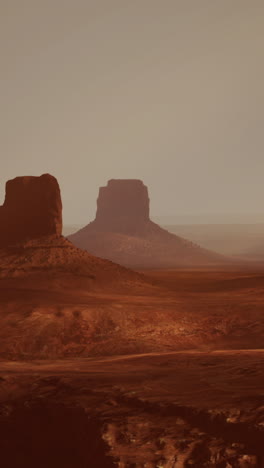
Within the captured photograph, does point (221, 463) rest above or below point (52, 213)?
below

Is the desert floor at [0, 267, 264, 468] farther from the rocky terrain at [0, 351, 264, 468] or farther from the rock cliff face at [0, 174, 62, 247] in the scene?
the rock cliff face at [0, 174, 62, 247]

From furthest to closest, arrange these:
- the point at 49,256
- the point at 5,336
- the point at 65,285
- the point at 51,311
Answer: the point at 49,256 → the point at 65,285 → the point at 51,311 → the point at 5,336

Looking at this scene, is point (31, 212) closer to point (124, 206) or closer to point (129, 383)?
point (129, 383)

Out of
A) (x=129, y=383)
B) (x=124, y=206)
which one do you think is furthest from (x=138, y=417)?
(x=124, y=206)

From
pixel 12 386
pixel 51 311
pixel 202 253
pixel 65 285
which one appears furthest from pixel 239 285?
pixel 202 253

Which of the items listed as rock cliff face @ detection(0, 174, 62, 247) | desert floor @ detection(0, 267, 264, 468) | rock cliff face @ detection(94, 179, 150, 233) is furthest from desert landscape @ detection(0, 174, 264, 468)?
rock cliff face @ detection(94, 179, 150, 233)

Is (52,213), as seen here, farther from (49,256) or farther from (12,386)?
(12,386)

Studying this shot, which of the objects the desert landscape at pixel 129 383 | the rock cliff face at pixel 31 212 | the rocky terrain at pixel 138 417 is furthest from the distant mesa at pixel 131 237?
the rocky terrain at pixel 138 417

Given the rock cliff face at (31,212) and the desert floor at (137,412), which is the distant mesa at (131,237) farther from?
the desert floor at (137,412)
